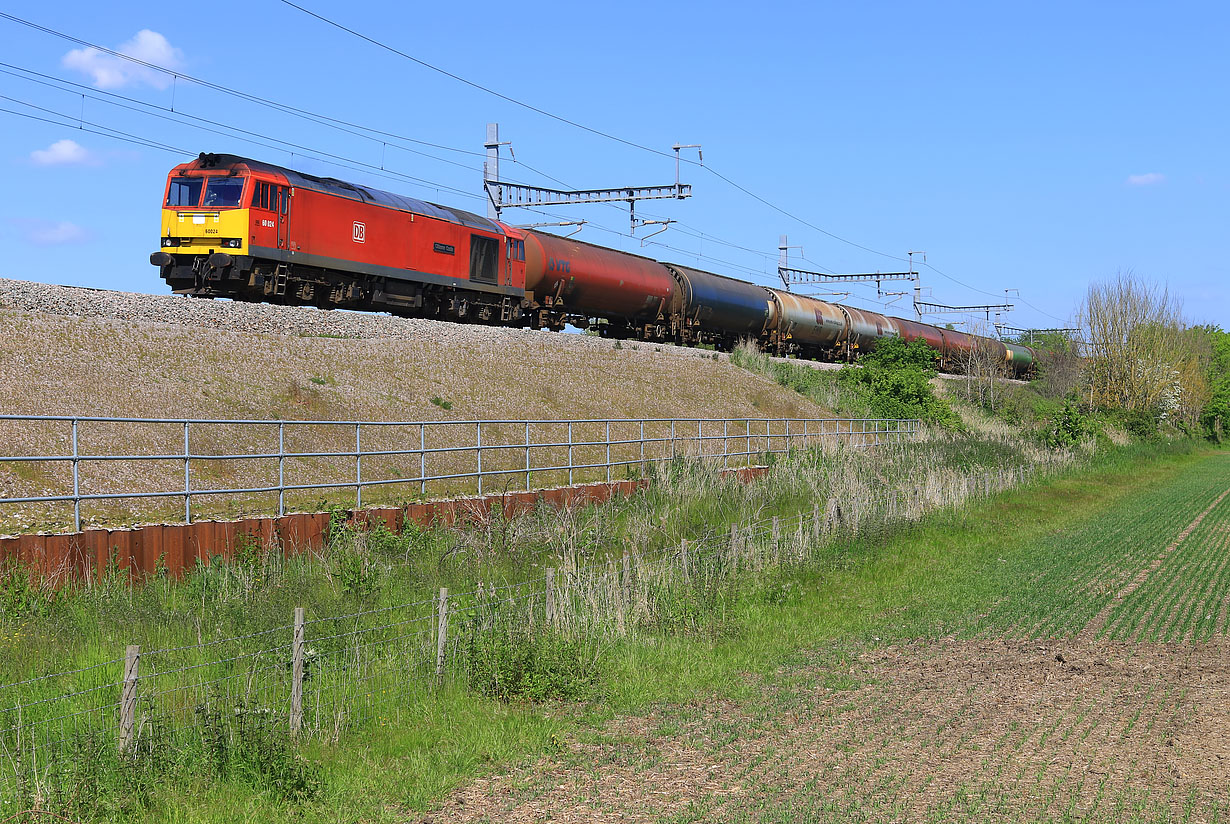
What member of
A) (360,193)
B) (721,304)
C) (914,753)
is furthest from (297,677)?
(721,304)

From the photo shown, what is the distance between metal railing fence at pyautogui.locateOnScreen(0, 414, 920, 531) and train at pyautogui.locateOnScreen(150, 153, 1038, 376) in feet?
20.0

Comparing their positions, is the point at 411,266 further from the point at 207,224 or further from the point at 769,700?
the point at 769,700

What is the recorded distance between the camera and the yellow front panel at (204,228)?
23.2m

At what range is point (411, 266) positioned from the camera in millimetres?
28016

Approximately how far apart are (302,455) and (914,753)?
951 cm

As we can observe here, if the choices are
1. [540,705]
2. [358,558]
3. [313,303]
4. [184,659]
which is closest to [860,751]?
[540,705]

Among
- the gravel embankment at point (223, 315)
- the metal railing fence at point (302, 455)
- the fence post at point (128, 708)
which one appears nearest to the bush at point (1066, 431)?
the metal railing fence at point (302, 455)

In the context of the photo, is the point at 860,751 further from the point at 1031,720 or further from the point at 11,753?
the point at 11,753

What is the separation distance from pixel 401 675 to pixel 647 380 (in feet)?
74.9

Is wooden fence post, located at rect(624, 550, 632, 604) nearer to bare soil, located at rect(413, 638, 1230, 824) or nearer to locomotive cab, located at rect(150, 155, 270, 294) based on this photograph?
bare soil, located at rect(413, 638, 1230, 824)

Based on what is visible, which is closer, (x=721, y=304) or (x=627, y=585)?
(x=627, y=585)

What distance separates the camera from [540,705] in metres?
9.38

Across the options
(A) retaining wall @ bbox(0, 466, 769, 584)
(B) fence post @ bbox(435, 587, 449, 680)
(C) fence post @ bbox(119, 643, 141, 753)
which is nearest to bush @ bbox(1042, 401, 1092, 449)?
(A) retaining wall @ bbox(0, 466, 769, 584)

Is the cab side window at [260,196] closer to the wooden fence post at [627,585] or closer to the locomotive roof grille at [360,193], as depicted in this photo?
the locomotive roof grille at [360,193]
